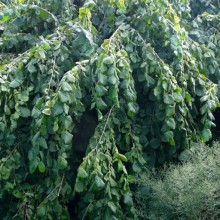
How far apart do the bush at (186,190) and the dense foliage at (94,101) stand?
0.37ft

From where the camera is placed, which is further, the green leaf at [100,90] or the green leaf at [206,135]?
the green leaf at [206,135]

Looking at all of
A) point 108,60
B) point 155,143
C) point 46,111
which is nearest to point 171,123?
point 155,143

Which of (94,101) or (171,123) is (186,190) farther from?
(94,101)

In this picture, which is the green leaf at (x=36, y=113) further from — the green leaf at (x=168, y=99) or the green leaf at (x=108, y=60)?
the green leaf at (x=168, y=99)

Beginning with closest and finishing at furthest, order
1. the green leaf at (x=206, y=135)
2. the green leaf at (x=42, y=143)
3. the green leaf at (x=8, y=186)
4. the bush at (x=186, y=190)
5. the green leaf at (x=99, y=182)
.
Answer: the bush at (x=186, y=190)
the green leaf at (x=99, y=182)
the green leaf at (x=42, y=143)
the green leaf at (x=8, y=186)
the green leaf at (x=206, y=135)

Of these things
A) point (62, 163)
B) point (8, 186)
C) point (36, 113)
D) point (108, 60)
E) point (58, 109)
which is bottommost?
point (8, 186)

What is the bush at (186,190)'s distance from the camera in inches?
102

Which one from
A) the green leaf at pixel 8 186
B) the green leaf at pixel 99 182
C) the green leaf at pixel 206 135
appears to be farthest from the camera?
the green leaf at pixel 206 135

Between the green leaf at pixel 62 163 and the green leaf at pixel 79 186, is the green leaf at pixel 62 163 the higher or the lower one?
the higher one

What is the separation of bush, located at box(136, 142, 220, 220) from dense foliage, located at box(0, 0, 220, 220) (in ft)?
0.37

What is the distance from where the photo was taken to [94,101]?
294 centimetres

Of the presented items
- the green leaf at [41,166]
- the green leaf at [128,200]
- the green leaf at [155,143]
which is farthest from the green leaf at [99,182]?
the green leaf at [155,143]

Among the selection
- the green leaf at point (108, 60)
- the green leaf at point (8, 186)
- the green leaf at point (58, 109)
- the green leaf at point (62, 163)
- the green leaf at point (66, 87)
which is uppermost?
the green leaf at point (108, 60)

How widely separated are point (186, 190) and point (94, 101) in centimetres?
81
